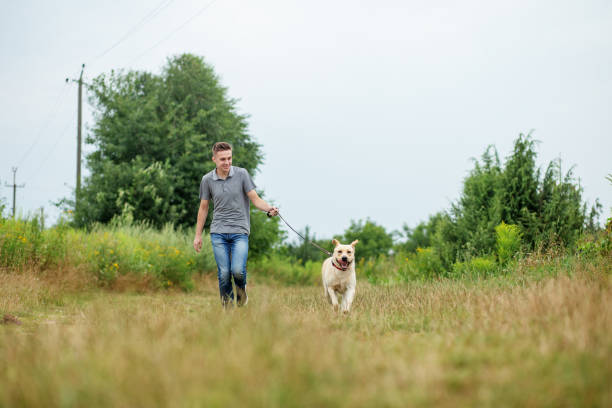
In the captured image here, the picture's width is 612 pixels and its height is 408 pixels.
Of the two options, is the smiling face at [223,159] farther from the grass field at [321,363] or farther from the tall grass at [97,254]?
the tall grass at [97,254]

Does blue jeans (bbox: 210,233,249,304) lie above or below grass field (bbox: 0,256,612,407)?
above

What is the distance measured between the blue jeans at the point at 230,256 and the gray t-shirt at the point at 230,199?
116mm

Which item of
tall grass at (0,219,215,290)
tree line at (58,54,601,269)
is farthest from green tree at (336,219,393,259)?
tall grass at (0,219,215,290)

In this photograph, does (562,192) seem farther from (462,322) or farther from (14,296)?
(14,296)

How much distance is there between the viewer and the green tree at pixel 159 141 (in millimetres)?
21141

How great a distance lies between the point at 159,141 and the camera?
22828mm

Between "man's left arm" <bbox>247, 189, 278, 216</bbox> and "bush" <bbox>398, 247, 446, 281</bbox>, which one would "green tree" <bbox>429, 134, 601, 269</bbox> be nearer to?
"bush" <bbox>398, 247, 446, 281</bbox>

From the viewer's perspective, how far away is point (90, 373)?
2510 mm

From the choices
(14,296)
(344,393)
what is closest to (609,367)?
(344,393)

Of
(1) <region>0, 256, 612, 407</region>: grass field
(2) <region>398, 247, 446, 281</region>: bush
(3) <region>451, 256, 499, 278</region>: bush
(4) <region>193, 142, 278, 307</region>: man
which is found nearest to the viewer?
(1) <region>0, 256, 612, 407</region>: grass field

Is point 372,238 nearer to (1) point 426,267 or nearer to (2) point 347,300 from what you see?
(1) point 426,267

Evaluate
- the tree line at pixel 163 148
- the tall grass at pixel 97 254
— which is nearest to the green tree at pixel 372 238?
the tree line at pixel 163 148

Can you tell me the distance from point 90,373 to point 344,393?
140 centimetres

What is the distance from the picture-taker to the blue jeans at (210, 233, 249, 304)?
6887mm
